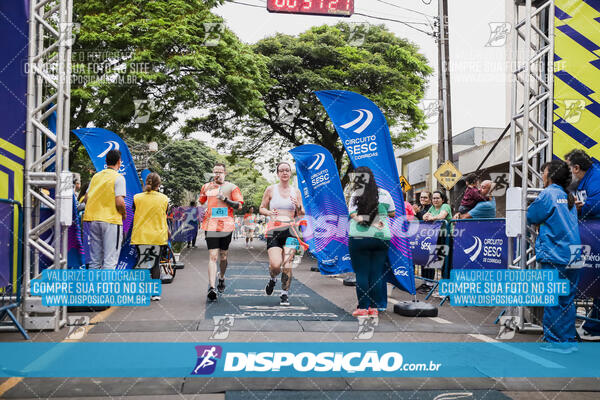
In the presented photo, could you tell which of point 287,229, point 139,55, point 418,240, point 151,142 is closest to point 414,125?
point 151,142

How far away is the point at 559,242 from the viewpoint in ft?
16.5

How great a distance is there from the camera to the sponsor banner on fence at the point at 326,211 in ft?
36.1

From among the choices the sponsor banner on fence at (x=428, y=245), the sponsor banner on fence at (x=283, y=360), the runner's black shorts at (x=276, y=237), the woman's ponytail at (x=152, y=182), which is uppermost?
the woman's ponytail at (x=152, y=182)

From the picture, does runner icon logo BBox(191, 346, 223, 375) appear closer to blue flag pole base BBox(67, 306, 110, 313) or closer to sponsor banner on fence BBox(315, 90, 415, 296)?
blue flag pole base BBox(67, 306, 110, 313)

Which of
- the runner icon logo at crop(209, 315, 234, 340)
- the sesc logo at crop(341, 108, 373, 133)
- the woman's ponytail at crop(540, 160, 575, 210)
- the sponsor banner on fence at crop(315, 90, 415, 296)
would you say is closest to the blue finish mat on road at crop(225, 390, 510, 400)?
the runner icon logo at crop(209, 315, 234, 340)

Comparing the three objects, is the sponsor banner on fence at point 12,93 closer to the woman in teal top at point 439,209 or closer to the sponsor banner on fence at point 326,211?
the woman in teal top at point 439,209

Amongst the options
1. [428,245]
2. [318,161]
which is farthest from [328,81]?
[428,245]

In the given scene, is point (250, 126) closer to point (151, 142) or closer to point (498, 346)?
point (151, 142)

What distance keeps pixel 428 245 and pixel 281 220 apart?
259 centimetres

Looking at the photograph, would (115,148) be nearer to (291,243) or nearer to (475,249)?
(291,243)

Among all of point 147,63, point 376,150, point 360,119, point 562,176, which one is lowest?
point 562,176

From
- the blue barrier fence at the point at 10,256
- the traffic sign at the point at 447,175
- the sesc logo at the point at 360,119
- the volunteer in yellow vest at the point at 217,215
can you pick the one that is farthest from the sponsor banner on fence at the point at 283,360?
the traffic sign at the point at 447,175

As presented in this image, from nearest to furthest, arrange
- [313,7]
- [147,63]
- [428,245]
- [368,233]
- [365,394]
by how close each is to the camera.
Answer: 1. [365,394]
2. [368,233]
3. [428,245]
4. [313,7]
5. [147,63]

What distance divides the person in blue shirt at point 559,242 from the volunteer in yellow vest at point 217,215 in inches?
155
